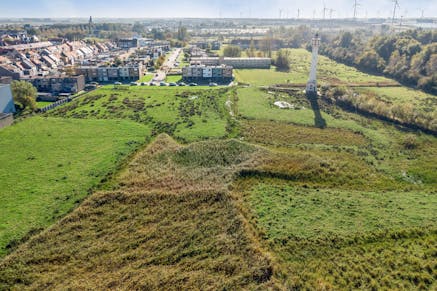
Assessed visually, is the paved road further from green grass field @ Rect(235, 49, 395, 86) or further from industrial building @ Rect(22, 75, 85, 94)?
green grass field @ Rect(235, 49, 395, 86)

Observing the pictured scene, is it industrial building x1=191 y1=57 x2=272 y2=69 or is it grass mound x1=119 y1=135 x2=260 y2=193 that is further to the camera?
industrial building x1=191 y1=57 x2=272 y2=69

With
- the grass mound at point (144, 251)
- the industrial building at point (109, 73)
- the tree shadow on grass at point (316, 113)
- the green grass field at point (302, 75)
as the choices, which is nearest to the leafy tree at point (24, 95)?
the industrial building at point (109, 73)

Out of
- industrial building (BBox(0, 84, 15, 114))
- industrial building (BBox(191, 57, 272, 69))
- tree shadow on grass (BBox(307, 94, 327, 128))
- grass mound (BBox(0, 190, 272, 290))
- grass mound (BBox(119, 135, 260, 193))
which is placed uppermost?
industrial building (BBox(191, 57, 272, 69))

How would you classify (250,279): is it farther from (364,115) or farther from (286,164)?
(364,115)

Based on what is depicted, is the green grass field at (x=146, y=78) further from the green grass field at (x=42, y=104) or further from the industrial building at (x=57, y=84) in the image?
the green grass field at (x=42, y=104)

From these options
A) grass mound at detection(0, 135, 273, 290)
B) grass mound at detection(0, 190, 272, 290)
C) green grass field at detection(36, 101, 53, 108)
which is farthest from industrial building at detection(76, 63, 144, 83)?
grass mound at detection(0, 190, 272, 290)

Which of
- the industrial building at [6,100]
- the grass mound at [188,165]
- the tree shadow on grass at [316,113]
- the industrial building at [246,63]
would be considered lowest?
the grass mound at [188,165]

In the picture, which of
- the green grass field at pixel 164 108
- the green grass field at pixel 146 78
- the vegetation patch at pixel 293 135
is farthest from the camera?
the green grass field at pixel 146 78
